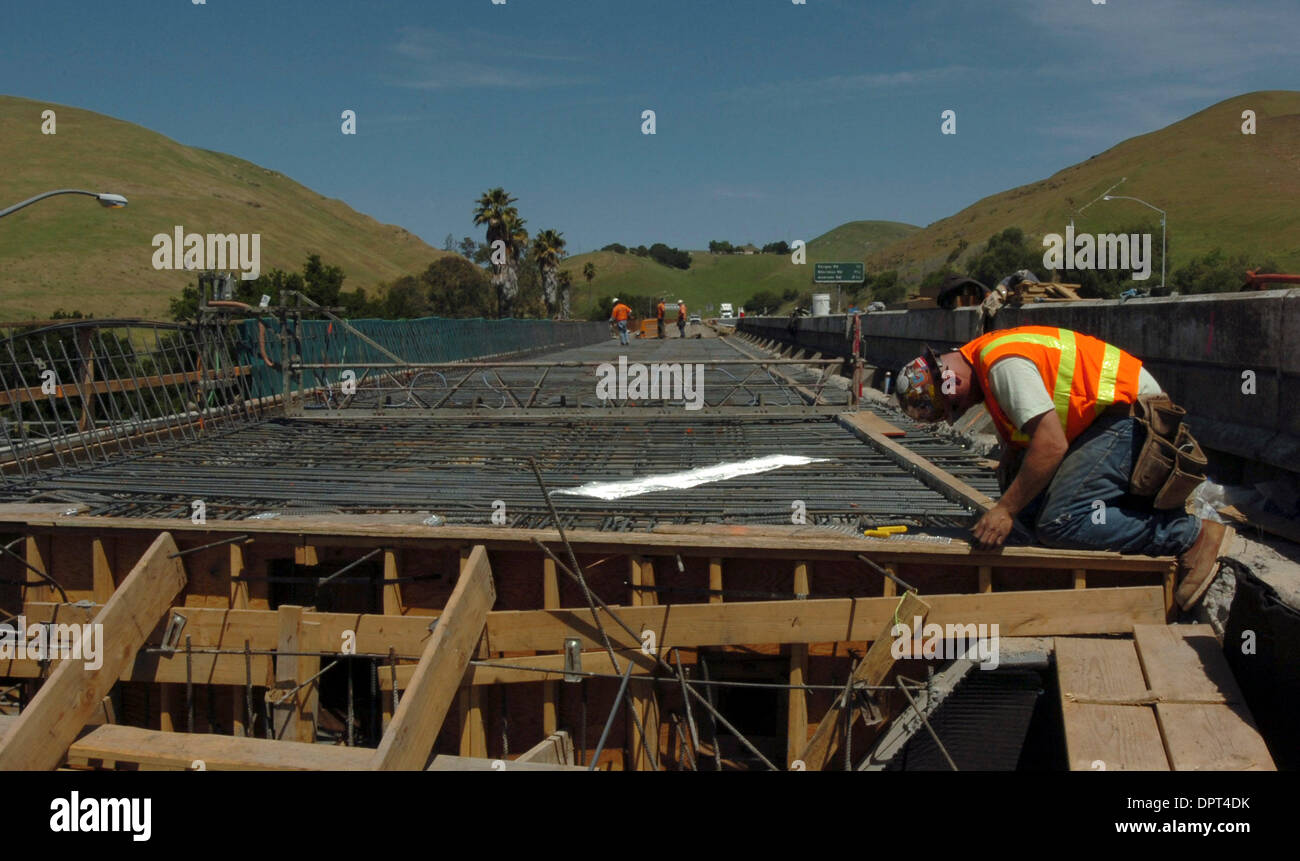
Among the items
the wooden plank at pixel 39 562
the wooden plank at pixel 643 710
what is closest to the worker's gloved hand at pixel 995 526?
the wooden plank at pixel 643 710

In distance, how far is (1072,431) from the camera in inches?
213

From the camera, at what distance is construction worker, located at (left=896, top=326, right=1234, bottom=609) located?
16.9 ft

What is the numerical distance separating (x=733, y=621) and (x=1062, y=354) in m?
2.47

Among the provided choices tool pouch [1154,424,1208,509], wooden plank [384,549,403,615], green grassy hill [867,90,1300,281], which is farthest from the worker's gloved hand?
green grassy hill [867,90,1300,281]

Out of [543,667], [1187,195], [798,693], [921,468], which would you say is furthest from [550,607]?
[1187,195]

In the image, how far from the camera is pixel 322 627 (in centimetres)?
641

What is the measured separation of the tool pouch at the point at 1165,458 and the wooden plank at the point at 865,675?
1.39 metres

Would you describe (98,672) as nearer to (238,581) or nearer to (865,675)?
(238,581)

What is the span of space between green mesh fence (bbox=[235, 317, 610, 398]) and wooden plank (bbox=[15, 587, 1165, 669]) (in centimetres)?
817

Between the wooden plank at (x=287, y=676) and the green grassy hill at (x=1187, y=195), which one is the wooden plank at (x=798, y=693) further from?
the green grassy hill at (x=1187, y=195)

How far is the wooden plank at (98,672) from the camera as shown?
5.02 meters
